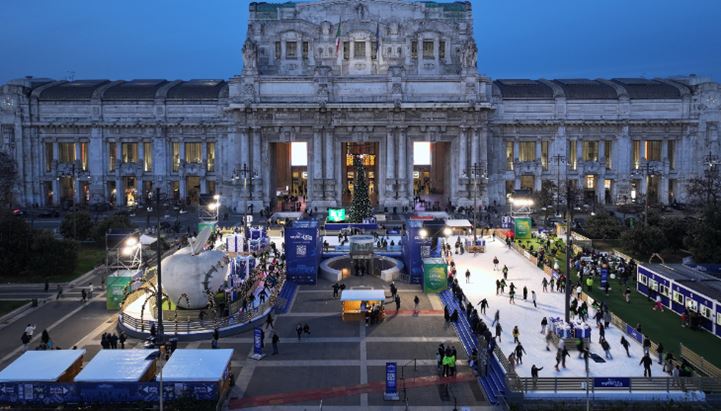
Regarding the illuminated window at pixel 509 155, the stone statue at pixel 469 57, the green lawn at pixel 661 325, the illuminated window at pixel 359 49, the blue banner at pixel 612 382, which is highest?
the illuminated window at pixel 359 49

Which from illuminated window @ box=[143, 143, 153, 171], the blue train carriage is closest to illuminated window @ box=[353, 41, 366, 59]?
illuminated window @ box=[143, 143, 153, 171]

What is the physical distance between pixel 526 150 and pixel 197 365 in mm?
69134

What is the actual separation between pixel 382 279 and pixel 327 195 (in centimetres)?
3632

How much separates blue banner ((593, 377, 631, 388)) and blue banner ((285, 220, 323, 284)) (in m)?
23.3

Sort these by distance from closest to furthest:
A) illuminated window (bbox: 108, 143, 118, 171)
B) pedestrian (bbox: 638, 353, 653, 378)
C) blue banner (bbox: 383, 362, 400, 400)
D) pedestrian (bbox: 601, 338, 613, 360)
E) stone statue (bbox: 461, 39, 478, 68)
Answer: blue banner (bbox: 383, 362, 400, 400) → pedestrian (bbox: 638, 353, 653, 378) → pedestrian (bbox: 601, 338, 613, 360) → stone statue (bbox: 461, 39, 478, 68) → illuminated window (bbox: 108, 143, 118, 171)

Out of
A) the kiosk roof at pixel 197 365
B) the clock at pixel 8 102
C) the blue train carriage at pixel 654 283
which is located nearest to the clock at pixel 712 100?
the blue train carriage at pixel 654 283

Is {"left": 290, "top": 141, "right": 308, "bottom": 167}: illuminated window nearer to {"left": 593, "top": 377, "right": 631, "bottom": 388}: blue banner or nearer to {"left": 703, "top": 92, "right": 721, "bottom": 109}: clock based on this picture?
{"left": 703, "top": 92, "right": 721, "bottom": 109}: clock

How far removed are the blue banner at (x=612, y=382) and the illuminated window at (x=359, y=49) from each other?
6732cm

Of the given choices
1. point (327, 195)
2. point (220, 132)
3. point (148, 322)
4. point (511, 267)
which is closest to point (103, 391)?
point (148, 322)

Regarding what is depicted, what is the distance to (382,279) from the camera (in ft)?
149

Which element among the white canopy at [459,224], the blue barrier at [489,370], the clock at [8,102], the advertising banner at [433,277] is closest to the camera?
the blue barrier at [489,370]

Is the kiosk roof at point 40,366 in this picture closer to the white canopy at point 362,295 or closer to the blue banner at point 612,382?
the white canopy at point 362,295

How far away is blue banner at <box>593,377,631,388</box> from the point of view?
23.8 m

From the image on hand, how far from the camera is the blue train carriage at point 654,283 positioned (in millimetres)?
36938
